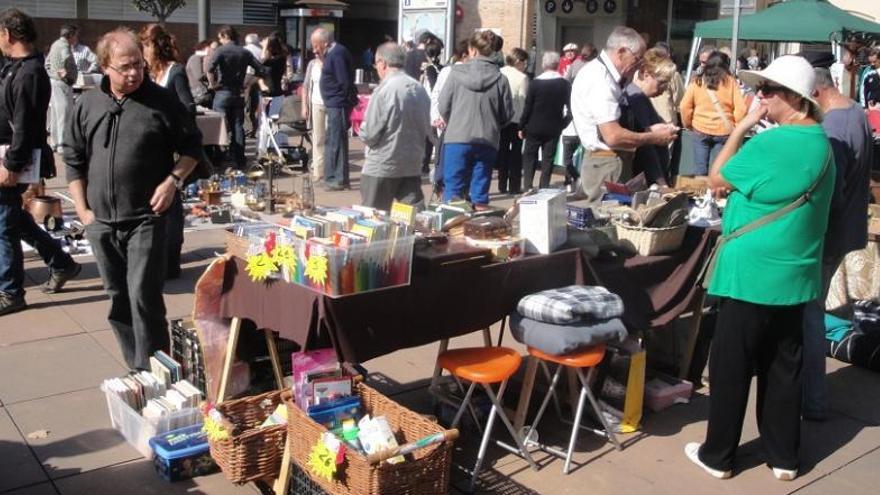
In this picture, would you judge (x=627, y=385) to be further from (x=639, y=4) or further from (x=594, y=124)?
(x=639, y=4)

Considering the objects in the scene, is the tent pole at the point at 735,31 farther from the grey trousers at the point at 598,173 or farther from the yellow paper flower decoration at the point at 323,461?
the yellow paper flower decoration at the point at 323,461

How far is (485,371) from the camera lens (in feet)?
12.7

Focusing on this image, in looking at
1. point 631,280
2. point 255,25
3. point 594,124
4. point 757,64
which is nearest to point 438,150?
point 594,124

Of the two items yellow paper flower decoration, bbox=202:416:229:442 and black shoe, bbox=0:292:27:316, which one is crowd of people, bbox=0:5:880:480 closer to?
black shoe, bbox=0:292:27:316

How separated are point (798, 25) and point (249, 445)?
1173cm

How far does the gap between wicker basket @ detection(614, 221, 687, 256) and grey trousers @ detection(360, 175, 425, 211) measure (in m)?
2.47

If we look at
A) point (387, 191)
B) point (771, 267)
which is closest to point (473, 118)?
point (387, 191)

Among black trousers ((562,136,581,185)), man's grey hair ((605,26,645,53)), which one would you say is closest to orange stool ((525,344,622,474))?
man's grey hair ((605,26,645,53))

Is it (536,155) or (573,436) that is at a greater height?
(536,155)

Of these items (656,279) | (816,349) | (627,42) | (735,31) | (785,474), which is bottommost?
(785,474)

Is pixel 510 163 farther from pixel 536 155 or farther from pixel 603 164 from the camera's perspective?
pixel 603 164

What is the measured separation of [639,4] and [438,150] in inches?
594

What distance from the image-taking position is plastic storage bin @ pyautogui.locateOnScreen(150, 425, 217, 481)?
380 cm

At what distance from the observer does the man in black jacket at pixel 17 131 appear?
553 cm
